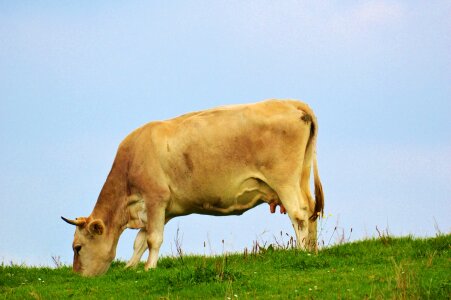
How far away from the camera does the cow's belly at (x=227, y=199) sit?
1509 cm

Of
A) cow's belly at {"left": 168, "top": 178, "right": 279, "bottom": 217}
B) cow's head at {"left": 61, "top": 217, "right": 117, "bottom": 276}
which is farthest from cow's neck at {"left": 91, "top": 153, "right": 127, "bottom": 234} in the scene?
cow's belly at {"left": 168, "top": 178, "right": 279, "bottom": 217}

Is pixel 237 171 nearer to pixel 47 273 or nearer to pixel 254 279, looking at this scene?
pixel 254 279

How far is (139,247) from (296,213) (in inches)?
142

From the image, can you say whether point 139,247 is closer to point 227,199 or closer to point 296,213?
point 227,199

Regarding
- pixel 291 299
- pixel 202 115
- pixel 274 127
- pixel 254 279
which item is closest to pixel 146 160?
pixel 202 115

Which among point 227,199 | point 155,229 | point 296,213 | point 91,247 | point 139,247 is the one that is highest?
→ point 227,199

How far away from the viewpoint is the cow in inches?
589

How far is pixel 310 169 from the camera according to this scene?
15.8 m

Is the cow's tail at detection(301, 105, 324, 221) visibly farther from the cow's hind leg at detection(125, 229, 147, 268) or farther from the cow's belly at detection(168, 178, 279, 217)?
the cow's hind leg at detection(125, 229, 147, 268)

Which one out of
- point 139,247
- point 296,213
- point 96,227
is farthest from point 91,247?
point 296,213

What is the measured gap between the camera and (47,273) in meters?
16.2

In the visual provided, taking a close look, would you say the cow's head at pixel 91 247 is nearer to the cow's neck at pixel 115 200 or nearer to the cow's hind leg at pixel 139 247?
the cow's neck at pixel 115 200

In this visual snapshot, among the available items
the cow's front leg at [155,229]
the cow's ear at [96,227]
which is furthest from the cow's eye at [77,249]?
the cow's front leg at [155,229]

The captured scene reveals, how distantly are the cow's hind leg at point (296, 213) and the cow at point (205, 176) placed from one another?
0.06 ft
